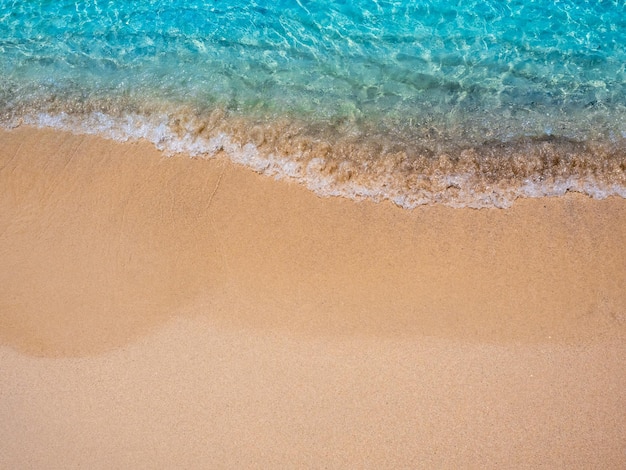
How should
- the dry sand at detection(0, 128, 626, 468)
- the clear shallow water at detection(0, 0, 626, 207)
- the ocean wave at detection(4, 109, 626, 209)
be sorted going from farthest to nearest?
the clear shallow water at detection(0, 0, 626, 207)
the ocean wave at detection(4, 109, 626, 209)
the dry sand at detection(0, 128, 626, 468)

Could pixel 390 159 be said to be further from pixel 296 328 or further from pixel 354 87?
pixel 296 328

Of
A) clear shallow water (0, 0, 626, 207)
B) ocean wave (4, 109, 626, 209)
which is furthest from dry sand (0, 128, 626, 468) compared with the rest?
clear shallow water (0, 0, 626, 207)

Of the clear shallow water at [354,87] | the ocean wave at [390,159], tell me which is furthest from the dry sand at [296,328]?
the clear shallow water at [354,87]

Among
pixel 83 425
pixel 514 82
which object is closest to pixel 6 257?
pixel 83 425

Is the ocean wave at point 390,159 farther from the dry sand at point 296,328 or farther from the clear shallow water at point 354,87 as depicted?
the dry sand at point 296,328

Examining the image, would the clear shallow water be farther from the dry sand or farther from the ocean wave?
the dry sand
